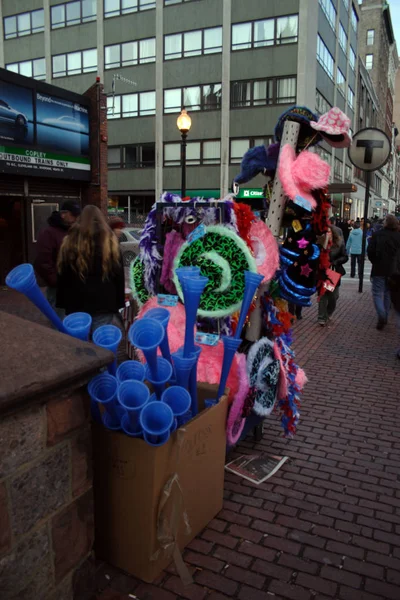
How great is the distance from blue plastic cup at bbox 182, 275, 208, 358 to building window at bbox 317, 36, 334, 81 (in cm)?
2998

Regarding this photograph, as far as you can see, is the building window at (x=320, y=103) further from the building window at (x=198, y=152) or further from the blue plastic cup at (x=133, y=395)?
the blue plastic cup at (x=133, y=395)

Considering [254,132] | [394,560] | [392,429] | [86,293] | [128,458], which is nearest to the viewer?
[128,458]

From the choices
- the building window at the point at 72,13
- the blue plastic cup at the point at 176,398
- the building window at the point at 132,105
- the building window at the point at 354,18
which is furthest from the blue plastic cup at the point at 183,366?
the building window at the point at 354,18

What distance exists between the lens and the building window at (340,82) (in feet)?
112

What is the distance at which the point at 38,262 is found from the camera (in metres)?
5.49

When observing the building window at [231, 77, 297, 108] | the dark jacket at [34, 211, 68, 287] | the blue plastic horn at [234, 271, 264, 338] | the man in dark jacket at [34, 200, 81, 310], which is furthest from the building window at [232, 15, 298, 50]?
the blue plastic horn at [234, 271, 264, 338]

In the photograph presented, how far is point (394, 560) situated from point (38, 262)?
435 cm

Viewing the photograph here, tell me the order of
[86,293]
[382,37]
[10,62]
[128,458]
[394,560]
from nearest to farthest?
1. [128,458]
2. [394,560]
3. [86,293]
4. [10,62]
5. [382,37]

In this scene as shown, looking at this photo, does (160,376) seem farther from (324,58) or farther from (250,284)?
(324,58)

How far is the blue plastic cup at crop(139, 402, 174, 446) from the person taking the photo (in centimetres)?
223

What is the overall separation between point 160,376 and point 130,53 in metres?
31.4

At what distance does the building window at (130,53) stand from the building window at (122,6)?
68.2 inches

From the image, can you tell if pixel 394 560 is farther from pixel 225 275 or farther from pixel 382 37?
pixel 382 37

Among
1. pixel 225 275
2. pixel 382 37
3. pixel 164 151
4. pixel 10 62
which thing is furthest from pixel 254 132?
pixel 382 37
